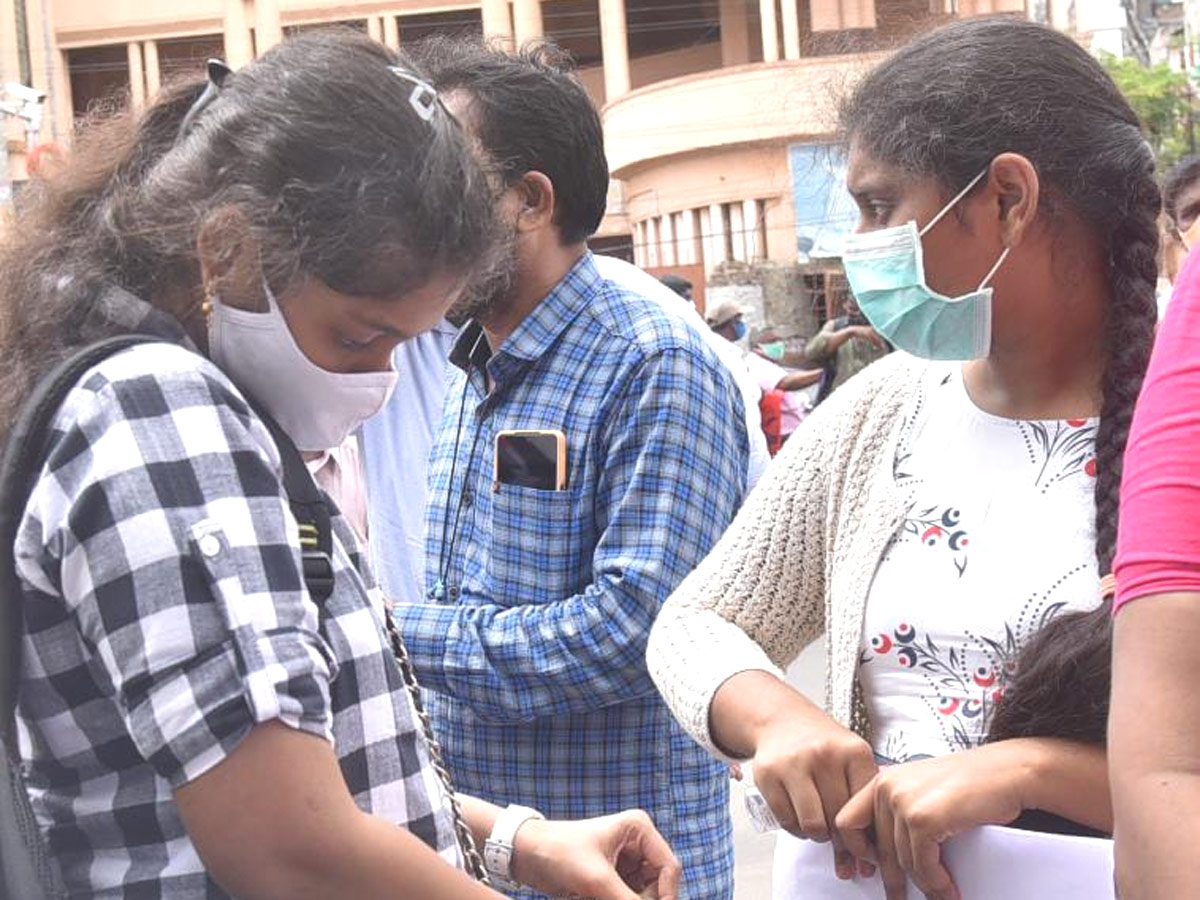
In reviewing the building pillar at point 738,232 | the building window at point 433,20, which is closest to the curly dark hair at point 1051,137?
the building pillar at point 738,232

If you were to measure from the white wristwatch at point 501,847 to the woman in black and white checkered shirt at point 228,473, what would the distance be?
0.28 m

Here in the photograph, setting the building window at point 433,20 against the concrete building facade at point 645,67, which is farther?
the building window at point 433,20

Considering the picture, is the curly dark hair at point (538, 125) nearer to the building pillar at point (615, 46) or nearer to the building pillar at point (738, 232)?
the building pillar at point (738, 232)

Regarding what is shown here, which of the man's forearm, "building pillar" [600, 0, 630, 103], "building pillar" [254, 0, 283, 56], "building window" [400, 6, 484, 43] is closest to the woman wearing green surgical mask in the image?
the man's forearm

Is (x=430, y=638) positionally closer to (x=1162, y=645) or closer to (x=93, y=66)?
(x=1162, y=645)

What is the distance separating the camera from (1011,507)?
2111 mm

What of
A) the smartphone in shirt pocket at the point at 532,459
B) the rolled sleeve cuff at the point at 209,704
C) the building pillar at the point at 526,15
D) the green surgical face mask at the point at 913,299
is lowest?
the smartphone in shirt pocket at the point at 532,459

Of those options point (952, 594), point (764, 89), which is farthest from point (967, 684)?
point (764, 89)

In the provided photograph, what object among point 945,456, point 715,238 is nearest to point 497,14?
point 715,238

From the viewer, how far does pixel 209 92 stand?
1.83 m

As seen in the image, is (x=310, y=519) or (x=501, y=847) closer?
(x=310, y=519)

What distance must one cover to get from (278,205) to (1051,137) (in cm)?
100

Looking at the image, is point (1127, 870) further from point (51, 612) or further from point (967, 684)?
point (51, 612)

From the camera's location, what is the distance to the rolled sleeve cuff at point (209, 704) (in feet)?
4.92
